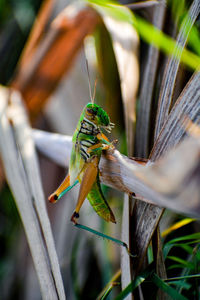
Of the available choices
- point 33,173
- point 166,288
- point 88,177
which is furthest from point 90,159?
point 166,288

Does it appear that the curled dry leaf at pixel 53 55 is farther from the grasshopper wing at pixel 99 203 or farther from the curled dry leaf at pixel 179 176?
the curled dry leaf at pixel 179 176

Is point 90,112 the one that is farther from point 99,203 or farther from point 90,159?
point 99,203

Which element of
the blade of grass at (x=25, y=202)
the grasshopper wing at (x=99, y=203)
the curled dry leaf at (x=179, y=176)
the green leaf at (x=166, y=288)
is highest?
the curled dry leaf at (x=179, y=176)

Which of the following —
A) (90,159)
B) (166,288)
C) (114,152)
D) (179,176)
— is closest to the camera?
Answer: (179,176)

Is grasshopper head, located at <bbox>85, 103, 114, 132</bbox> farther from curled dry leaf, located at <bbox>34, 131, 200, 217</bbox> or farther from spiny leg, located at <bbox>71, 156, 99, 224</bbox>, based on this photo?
curled dry leaf, located at <bbox>34, 131, 200, 217</bbox>

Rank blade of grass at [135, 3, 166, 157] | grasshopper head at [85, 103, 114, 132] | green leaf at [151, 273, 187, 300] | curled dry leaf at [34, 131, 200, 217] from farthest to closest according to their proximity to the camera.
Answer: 1. grasshopper head at [85, 103, 114, 132]
2. blade of grass at [135, 3, 166, 157]
3. green leaf at [151, 273, 187, 300]
4. curled dry leaf at [34, 131, 200, 217]

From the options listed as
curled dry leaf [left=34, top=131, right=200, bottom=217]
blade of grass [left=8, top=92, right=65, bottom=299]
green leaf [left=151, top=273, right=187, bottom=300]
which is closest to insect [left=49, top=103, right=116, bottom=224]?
blade of grass [left=8, top=92, right=65, bottom=299]

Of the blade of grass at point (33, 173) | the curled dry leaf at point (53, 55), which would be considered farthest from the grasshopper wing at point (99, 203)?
the curled dry leaf at point (53, 55)

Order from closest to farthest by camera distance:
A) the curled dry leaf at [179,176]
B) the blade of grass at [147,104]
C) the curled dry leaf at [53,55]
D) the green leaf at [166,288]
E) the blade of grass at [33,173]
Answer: the curled dry leaf at [179,176]
the green leaf at [166,288]
the blade of grass at [33,173]
the blade of grass at [147,104]
the curled dry leaf at [53,55]
